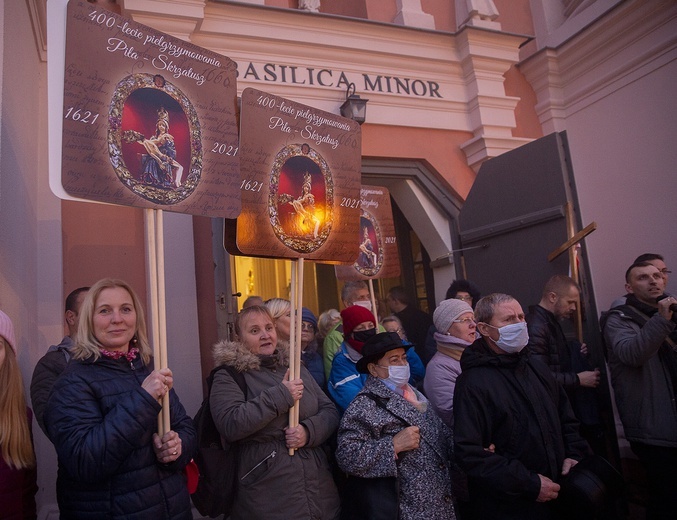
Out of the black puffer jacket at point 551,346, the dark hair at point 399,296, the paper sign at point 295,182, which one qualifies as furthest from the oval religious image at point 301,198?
the dark hair at point 399,296

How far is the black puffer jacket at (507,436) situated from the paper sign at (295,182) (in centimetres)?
113

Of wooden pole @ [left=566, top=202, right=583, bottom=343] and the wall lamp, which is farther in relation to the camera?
the wall lamp

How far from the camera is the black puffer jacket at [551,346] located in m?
3.57

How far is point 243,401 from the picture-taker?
272 cm

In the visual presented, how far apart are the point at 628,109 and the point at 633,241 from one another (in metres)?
1.32

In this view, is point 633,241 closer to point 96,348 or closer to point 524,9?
point 524,9

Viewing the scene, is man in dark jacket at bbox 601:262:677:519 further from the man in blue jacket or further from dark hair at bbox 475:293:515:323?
the man in blue jacket

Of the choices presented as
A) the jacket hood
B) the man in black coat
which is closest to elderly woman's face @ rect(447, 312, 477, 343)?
the jacket hood

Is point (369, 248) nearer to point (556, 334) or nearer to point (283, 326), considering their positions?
point (283, 326)

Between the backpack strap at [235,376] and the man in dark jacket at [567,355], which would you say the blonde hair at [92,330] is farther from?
the man in dark jacket at [567,355]

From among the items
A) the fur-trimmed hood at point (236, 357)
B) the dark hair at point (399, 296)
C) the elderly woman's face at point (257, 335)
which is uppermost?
the dark hair at point (399, 296)

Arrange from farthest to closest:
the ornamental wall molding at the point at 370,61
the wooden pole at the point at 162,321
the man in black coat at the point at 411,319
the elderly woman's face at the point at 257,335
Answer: the man in black coat at the point at 411,319 < the ornamental wall molding at the point at 370,61 < the elderly woman's face at the point at 257,335 < the wooden pole at the point at 162,321

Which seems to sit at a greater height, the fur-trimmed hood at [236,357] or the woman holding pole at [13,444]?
the fur-trimmed hood at [236,357]

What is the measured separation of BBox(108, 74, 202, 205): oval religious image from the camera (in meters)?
2.48
